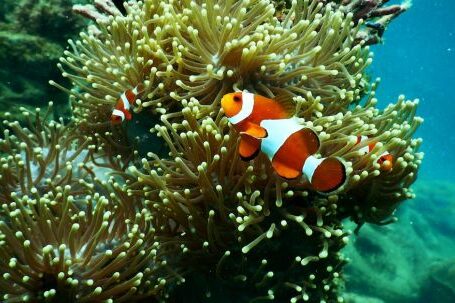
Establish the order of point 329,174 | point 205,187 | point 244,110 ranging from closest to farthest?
point 329,174 < point 244,110 < point 205,187

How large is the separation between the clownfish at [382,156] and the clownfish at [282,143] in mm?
571

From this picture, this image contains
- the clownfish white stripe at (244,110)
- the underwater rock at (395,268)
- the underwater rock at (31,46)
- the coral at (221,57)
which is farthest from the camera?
the underwater rock at (395,268)

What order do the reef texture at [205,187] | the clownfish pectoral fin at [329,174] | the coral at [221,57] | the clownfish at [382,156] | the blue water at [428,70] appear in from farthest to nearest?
the blue water at [428,70] → the coral at [221,57] → the clownfish at [382,156] → the reef texture at [205,187] → the clownfish pectoral fin at [329,174]

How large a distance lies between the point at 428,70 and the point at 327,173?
8441 centimetres

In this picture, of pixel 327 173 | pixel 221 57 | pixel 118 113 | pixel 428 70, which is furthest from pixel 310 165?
pixel 428 70

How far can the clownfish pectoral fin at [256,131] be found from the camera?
6.21 ft

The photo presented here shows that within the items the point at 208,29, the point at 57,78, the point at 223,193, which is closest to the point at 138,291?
the point at 223,193

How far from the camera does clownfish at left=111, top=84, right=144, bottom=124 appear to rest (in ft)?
8.94

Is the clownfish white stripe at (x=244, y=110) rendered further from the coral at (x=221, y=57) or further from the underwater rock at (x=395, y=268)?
the underwater rock at (x=395, y=268)

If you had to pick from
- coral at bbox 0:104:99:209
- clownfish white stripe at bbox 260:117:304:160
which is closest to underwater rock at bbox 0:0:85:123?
coral at bbox 0:104:99:209

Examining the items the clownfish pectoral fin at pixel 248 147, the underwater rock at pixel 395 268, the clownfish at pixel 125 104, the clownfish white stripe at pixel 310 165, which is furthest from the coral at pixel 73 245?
the underwater rock at pixel 395 268

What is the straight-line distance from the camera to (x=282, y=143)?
191 cm

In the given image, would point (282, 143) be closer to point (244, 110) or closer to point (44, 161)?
point (244, 110)

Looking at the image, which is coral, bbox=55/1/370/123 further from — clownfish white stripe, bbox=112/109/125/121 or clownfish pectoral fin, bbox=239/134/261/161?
clownfish pectoral fin, bbox=239/134/261/161
